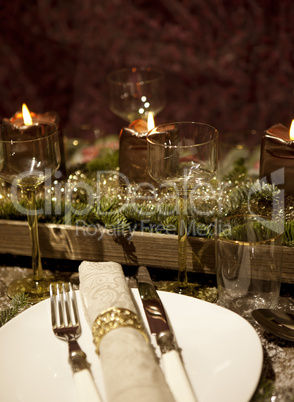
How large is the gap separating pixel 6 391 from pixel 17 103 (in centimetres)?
152

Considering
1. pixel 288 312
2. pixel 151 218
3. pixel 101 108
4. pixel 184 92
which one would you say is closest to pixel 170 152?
pixel 151 218

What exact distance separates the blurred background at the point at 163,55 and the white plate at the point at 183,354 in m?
1.14

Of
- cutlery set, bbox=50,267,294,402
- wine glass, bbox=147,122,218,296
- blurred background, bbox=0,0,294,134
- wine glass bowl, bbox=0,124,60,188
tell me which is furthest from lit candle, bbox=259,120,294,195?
blurred background, bbox=0,0,294,134

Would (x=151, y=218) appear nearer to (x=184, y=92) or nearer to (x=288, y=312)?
(x=288, y=312)

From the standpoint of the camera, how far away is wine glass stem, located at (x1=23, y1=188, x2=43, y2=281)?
2.57 ft

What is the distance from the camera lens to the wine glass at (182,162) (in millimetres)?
701

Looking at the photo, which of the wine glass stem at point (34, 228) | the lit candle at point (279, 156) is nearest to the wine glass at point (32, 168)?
the wine glass stem at point (34, 228)

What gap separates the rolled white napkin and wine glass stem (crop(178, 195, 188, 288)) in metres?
0.13

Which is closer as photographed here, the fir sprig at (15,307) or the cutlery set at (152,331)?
the cutlery set at (152,331)

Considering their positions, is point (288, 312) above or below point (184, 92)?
below

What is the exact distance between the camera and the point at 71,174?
38.6 inches

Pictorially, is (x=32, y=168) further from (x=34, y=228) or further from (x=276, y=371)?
(x=276, y=371)

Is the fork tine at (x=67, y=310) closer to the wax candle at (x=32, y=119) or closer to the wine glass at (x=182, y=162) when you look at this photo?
the wine glass at (x=182, y=162)

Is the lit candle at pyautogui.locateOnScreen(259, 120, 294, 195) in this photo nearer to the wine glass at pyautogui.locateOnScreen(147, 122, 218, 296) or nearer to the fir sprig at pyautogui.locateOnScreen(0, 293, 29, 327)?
the wine glass at pyautogui.locateOnScreen(147, 122, 218, 296)
